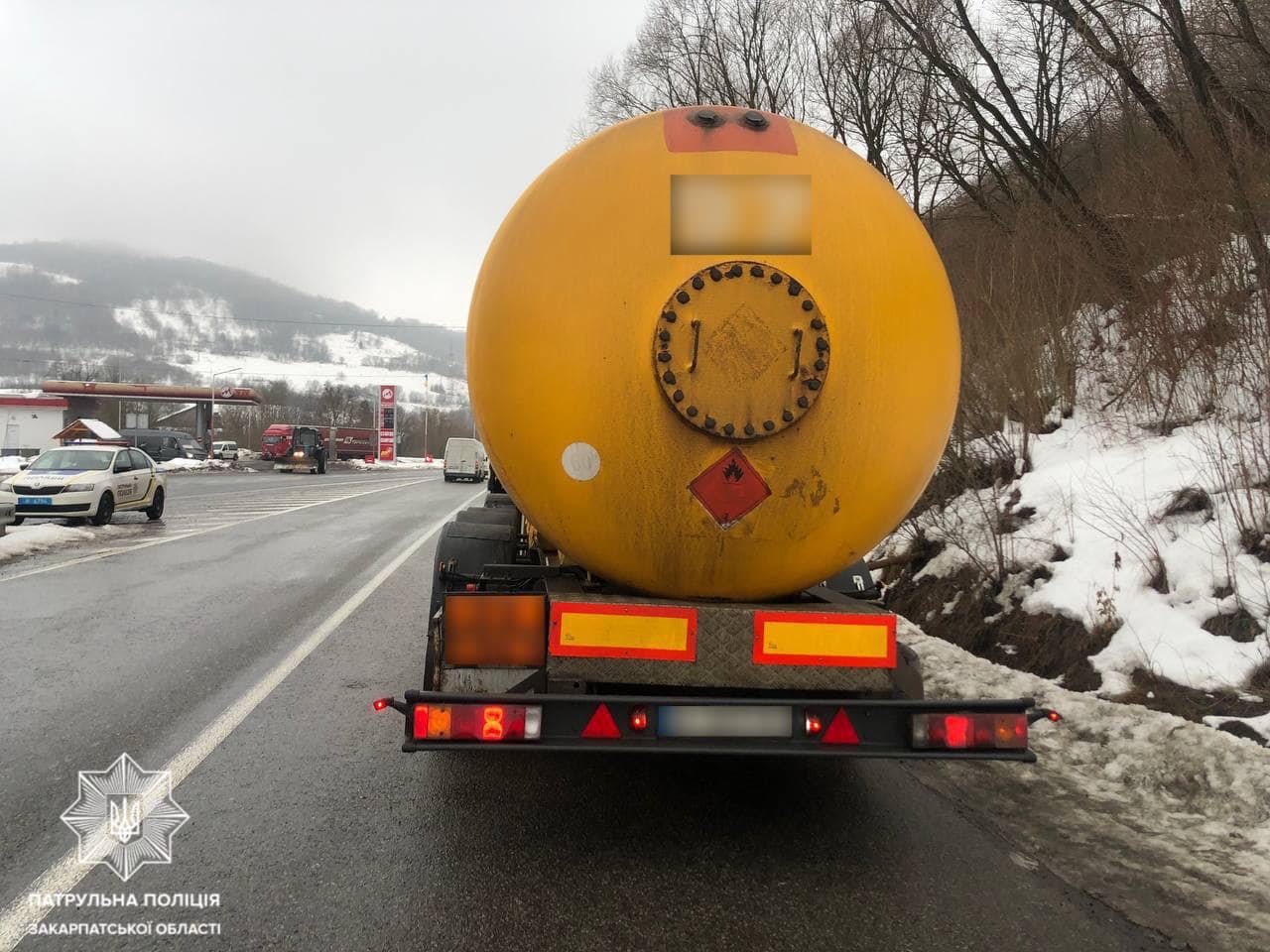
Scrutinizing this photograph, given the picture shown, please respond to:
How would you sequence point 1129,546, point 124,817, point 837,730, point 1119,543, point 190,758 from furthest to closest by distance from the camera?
1. point 1119,543
2. point 1129,546
3. point 190,758
4. point 124,817
5. point 837,730

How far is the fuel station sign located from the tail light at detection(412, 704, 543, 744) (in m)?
71.9

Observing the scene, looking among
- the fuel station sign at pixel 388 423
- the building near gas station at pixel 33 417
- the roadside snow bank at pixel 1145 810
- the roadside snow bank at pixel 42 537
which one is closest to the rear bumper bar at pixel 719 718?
the roadside snow bank at pixel 1145 810

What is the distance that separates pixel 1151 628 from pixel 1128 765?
157cm

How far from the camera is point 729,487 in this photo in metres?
2.91

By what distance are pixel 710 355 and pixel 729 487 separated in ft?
1.55

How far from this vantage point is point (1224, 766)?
365 cm

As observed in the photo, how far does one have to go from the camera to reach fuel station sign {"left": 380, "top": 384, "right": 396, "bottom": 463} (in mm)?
71688

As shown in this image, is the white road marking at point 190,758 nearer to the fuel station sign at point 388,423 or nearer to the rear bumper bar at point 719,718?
the rear bumper bar at point 719,718

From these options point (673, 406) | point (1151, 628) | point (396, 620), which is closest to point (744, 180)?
point (673, 406)

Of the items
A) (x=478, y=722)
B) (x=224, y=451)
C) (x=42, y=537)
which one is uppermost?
(x=478, y=722)

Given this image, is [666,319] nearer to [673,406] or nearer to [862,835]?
[673,406]

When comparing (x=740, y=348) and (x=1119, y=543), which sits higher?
(x=740, y=348)

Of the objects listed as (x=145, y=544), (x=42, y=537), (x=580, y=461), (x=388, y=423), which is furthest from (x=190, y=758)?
(x=388, y=423)

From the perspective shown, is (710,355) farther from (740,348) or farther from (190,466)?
(190,466)
